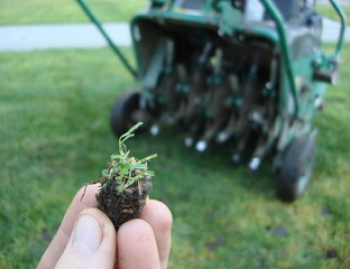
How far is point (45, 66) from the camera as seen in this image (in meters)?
5.11

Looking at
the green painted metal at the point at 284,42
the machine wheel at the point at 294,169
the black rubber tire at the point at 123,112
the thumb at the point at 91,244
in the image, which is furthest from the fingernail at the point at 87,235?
the black rubber tire at the point at 123,112

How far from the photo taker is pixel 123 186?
3.74 feet

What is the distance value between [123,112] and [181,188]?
0.87 metres

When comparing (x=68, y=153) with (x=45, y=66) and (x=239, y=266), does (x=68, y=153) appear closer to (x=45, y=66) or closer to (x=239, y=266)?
Answer: (x=239, y=266)

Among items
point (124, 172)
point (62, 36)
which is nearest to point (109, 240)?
point (124, 172)

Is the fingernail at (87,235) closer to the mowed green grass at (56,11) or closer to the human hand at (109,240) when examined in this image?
the human hand at (109,240)

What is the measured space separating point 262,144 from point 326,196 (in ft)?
1.88

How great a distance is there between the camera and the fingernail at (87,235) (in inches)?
41.8

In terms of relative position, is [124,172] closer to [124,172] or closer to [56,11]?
[124,172]

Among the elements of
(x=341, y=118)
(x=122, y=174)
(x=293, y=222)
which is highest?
(x=122, y=174)

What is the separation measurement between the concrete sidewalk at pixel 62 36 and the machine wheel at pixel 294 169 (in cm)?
120

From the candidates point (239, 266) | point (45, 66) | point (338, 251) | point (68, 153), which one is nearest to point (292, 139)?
point (338, 251)

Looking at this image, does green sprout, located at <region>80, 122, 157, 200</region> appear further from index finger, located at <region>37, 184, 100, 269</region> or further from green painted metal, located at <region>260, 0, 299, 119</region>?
green painted metal, located at <region>260, 0, 299, 119</region>

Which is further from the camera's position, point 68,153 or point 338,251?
point 68,153
